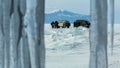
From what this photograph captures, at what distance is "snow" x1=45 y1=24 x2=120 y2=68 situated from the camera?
0.81 m

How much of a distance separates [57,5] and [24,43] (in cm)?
25

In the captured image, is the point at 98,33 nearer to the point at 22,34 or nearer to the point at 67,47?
the point at 22,34

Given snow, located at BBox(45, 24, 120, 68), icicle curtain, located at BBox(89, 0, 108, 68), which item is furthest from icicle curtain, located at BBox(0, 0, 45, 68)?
snow, located at BBox(45, 24, 120, 68)

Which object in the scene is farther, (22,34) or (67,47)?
(67,47)

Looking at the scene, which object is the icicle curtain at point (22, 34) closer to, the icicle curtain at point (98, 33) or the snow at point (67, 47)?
the icicle curtain at point (98, 33)

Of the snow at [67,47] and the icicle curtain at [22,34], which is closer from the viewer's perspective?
the icicle curtain at [22,34]

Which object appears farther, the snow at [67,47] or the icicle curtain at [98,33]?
the snow at [67,47]

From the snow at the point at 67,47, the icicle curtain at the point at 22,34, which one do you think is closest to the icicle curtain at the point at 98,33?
the icicle curtain at the point at 22,34

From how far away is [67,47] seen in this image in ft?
2.93

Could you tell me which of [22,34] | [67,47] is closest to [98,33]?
[22,34]

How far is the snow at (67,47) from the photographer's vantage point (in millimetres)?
812

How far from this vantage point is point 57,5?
748 millimetres

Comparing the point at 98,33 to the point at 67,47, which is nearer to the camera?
the point at 98,33

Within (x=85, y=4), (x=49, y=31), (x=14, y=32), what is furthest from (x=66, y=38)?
(x=14, y=32)
